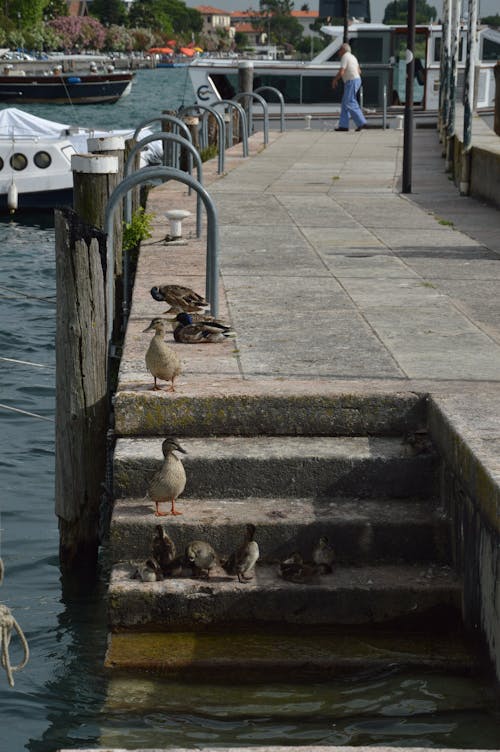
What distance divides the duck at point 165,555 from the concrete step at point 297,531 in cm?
8

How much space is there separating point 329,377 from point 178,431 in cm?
101

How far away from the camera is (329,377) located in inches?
291

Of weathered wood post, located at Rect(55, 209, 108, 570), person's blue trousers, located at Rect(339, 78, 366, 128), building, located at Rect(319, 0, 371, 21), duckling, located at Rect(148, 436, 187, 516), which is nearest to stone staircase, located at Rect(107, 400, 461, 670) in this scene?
duckling, located at Rect(148, 436, 187, 516)

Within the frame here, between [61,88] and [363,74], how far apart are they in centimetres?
4682

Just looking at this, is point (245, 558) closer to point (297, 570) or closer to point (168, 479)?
point (297, 570)

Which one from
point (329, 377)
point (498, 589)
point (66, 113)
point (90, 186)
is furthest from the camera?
point (66, 113)

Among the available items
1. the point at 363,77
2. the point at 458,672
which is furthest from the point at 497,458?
the point at 363,77

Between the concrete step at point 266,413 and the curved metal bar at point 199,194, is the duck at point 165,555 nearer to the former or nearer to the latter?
the concrete step at point 266,413

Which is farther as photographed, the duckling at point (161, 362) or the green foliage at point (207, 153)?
the green foliage at point (207, 153)

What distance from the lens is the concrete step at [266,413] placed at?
6.82 m

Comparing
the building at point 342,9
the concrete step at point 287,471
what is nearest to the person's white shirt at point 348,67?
the building at point 342,9

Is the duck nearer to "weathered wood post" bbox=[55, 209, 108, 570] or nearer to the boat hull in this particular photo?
"weathered wood post" bbox=[55, 209, 108, 570]

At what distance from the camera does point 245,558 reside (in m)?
6.19

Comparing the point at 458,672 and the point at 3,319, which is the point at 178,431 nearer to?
the point at 458,672
